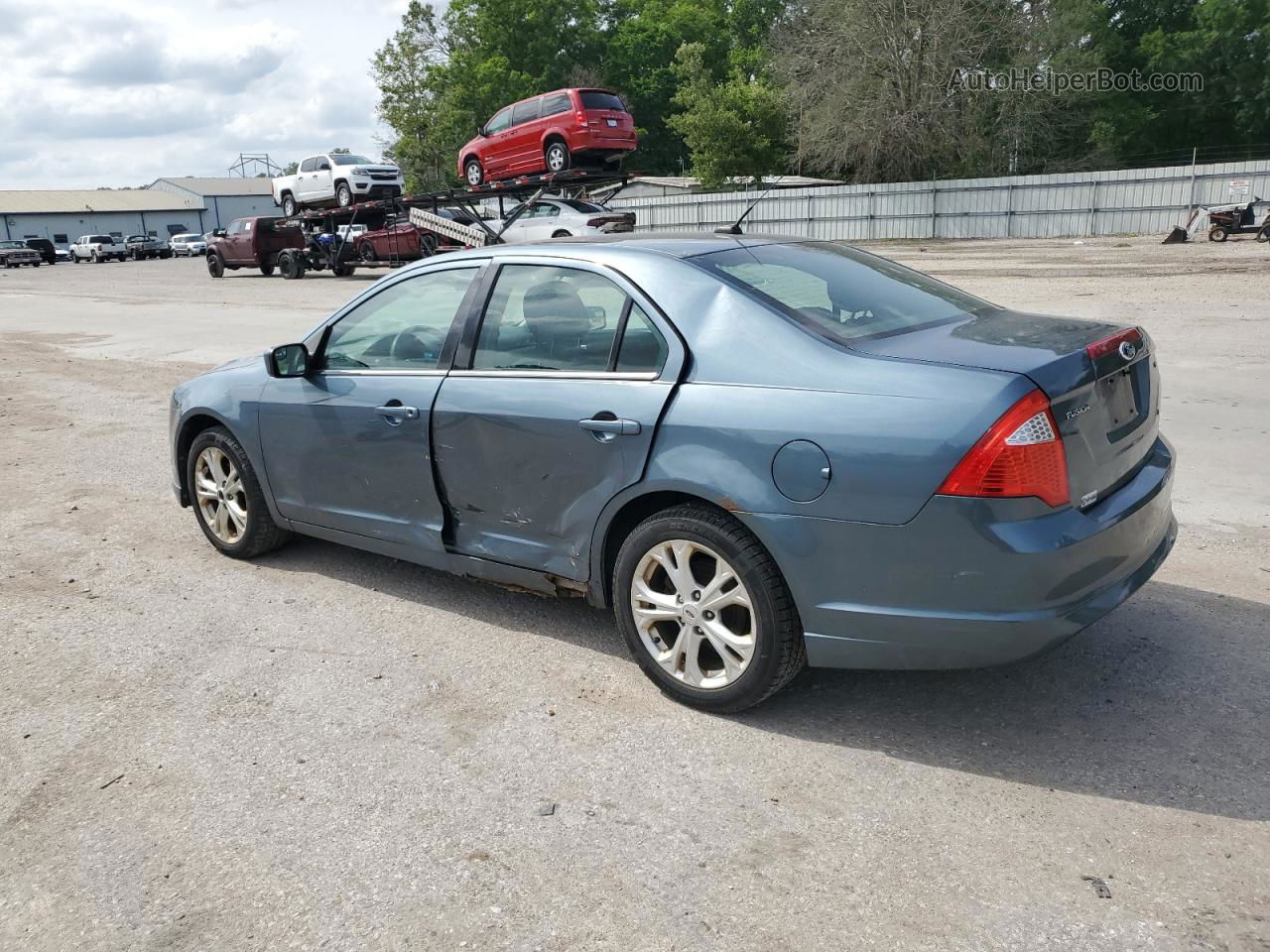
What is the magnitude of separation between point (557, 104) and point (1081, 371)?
22810 millimetres

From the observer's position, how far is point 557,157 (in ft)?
80.1

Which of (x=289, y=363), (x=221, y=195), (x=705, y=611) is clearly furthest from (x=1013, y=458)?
(x=221, y=195)

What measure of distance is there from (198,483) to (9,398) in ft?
23.5

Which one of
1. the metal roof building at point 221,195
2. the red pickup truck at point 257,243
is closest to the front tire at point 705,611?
the red pickup truck at point 257,243

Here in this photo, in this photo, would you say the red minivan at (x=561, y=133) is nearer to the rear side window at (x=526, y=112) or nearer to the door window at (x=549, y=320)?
the rear side window at (x=526, y=112)

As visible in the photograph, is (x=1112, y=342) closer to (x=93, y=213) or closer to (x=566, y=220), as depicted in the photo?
(x=566, y=220)

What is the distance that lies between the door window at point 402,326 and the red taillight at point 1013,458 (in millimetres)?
2262

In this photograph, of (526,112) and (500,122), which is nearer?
(526,112)

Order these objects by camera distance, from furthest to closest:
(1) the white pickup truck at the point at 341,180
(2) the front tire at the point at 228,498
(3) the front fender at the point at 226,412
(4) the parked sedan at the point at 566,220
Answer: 1. (1) the white pickup truck at the point at 341,180
2. (4) the parked sedan at the point at 566,220
3. (2) the front tire at the point at 228,498
4. (3) the front fender at the point at 226,412

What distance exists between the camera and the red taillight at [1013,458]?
304cm

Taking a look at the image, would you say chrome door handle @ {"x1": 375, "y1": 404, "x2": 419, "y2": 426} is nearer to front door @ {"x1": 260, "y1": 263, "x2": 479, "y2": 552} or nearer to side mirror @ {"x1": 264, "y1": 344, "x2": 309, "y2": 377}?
front door @ {"x1": 260, "y1": 263, "x2": 479, "y2": 552}

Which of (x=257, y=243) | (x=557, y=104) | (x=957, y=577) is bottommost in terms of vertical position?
(x=957, y=577)

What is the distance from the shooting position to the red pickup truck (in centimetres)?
3120

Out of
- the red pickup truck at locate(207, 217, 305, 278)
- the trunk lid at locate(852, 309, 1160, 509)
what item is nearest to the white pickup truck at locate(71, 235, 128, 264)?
the red pickup truck at locate(207, 217, 305, 278)
